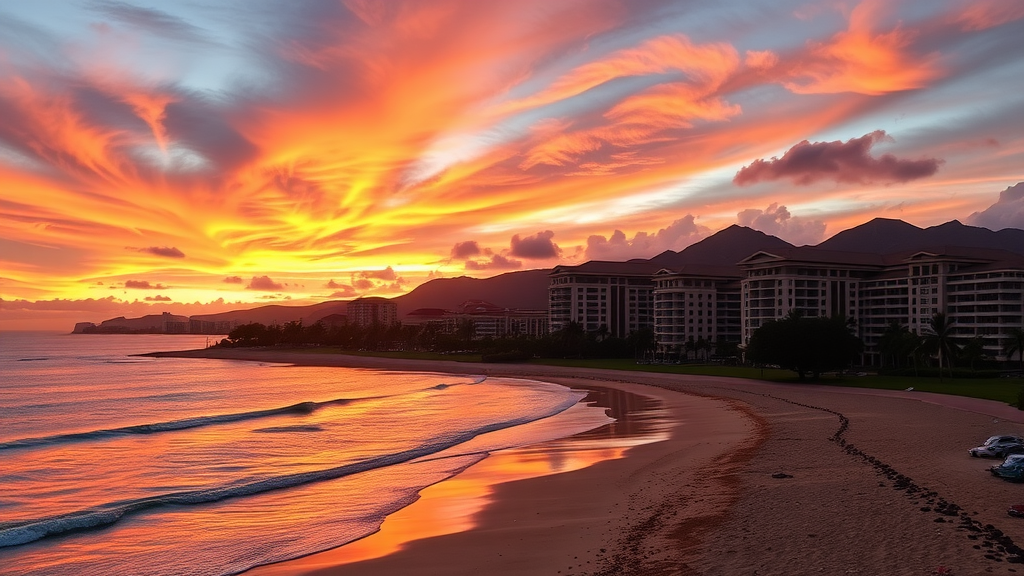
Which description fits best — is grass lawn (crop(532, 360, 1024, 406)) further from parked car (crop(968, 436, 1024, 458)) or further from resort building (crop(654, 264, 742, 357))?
resort building (crop(654, 264, 742, 357))

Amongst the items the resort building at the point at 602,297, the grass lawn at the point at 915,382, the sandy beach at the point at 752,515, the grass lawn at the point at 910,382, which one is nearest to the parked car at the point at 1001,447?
the sandy beach at the point at 752,515

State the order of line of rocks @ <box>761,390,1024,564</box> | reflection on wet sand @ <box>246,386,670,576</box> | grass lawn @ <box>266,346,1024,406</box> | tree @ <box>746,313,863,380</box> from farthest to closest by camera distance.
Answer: tree @ <box>746,313,863,380</box>
grass lawn @ <box>266,346,1024,406</box>
reflection on wet sand @ <box>246,386,670,576</box>
line of rocks @ <box>761,390,1024,564</box>

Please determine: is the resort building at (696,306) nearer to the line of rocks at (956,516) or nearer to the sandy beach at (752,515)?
the sandy beach at (752,515)

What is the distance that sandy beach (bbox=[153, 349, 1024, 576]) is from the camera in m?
13.1

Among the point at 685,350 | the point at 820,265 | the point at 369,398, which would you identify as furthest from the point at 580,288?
the point at 369,398

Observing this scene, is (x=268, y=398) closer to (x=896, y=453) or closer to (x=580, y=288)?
(x=896, y=453)

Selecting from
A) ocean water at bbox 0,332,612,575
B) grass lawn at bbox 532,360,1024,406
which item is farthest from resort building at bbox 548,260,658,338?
ocean water at bbox 0,332,612,575

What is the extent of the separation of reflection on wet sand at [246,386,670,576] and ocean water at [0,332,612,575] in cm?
64

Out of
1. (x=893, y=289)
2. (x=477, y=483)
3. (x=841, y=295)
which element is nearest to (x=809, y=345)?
(x=893, y=289)

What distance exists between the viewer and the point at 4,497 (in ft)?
74.4

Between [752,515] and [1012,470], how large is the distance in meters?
8.12

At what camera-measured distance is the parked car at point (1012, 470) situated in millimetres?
18703

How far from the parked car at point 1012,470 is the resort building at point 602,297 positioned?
131 m

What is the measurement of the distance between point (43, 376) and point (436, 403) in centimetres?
6159
